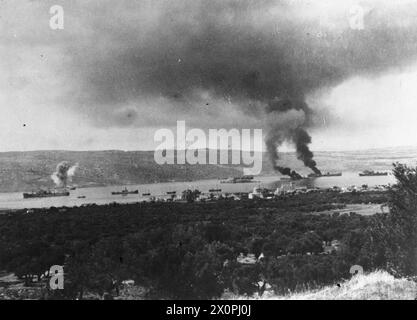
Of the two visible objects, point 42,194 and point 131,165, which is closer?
point 42,194

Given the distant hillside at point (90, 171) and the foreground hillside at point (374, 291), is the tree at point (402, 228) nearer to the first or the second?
the foreground hillside at point (374, 291)

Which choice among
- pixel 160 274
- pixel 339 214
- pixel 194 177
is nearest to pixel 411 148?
pixel 339 214

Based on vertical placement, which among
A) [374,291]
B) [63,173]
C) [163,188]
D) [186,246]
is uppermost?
[63,173]

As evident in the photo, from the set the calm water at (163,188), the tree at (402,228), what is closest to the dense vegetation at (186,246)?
the calm water at (163,188)

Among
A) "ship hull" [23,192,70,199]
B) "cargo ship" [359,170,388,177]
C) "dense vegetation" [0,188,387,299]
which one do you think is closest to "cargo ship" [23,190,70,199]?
"ship hull" [23,192,70,199]

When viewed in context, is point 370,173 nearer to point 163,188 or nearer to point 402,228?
point 402,228

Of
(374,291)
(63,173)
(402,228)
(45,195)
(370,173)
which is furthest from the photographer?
(63,173)

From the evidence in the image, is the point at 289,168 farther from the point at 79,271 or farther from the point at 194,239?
the point at 79,271

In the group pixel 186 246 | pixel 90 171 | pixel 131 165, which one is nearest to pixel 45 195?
pixel 90 171
